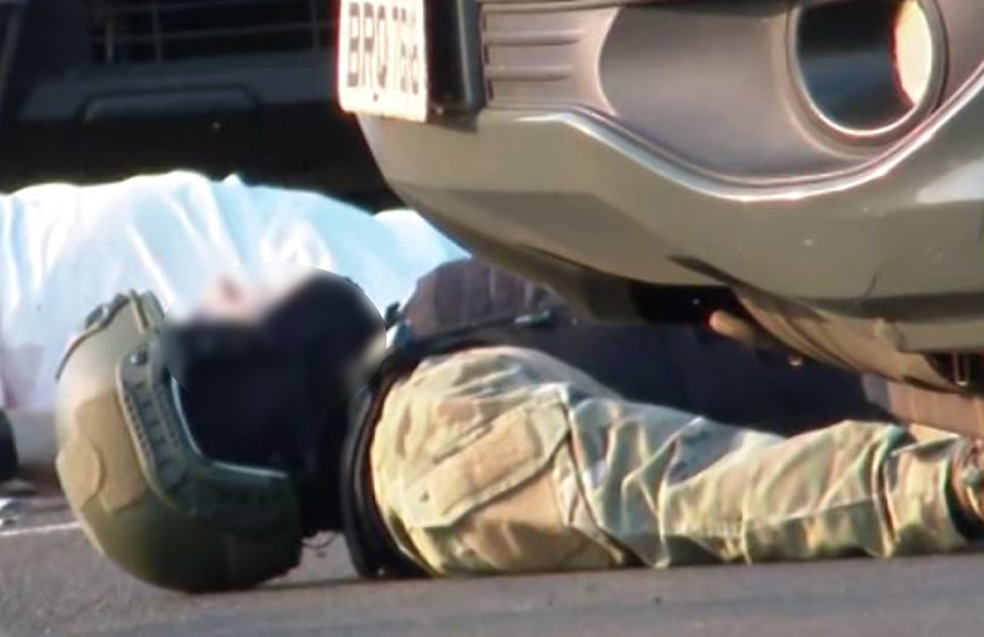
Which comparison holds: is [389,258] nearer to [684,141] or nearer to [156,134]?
[156,134]

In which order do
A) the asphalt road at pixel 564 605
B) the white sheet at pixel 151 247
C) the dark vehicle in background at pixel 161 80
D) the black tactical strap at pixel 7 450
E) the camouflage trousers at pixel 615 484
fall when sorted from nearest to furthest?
the asphalt road at pixel 564 605 < the camouflage trousers at pixel 615 484 < the black tactical strap at pixel 7 450 < the white sheet at pixel 151 247 < the dark vehicle in background at pixel 161 80

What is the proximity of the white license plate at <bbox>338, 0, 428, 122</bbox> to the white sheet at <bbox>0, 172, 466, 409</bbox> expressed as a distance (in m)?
2.82

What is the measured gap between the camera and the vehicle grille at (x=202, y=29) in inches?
279

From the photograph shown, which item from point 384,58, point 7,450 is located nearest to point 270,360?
point 384,58

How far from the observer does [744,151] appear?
2.99 m

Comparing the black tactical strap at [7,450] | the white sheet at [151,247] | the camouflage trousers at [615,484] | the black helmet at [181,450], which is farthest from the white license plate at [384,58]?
the white sheet at [151,247]

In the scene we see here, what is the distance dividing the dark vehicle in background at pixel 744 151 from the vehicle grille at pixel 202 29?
381 cm

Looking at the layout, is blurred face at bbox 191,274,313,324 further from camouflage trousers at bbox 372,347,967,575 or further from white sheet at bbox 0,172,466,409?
white sheet at bbox 0,172,466,409

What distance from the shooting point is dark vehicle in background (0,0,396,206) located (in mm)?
7055

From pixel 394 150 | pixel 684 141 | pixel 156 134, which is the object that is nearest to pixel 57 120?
pixel 156 134

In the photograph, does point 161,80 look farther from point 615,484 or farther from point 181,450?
point 615,484

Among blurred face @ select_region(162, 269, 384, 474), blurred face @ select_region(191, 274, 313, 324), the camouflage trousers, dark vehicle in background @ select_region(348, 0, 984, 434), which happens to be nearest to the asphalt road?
the camouflage trousers

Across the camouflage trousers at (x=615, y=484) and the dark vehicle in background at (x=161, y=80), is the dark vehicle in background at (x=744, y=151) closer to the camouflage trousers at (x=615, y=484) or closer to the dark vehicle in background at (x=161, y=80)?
the camouflage trousers at (x=615, y=484)

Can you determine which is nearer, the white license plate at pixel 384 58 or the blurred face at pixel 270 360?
the white license plate at pixel 384 58
